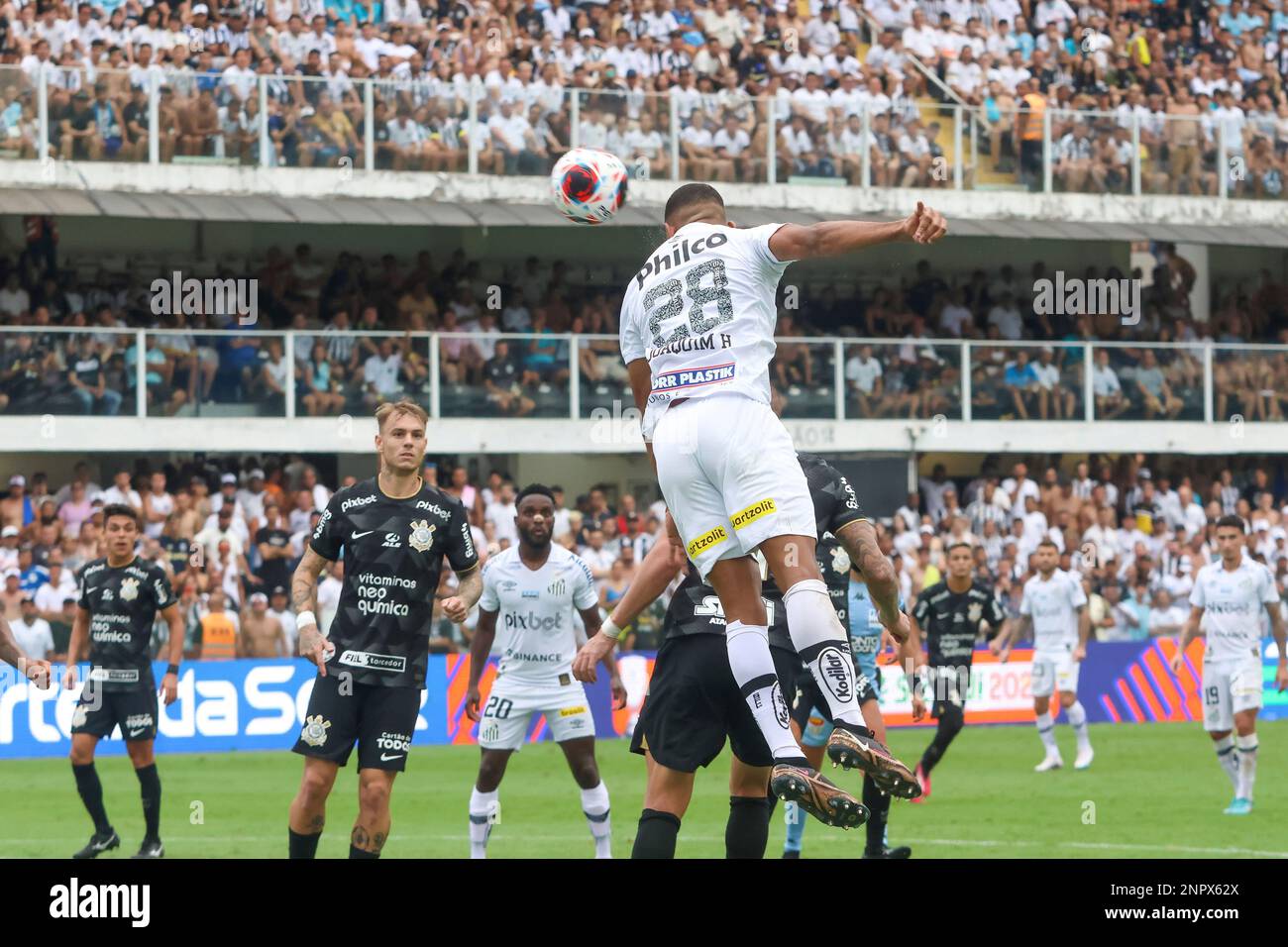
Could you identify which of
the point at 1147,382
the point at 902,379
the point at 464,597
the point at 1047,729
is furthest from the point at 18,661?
the point at 1147,382

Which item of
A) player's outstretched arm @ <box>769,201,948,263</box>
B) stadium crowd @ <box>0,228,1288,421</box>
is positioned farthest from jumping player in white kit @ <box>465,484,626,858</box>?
stadium crowd @ <box>0,228,1288,421</box>

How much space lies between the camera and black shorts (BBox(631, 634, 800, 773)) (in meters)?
8.27

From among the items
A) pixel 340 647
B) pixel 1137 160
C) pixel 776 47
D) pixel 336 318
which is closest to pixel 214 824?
pixel 340 647

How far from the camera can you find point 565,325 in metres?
29.9

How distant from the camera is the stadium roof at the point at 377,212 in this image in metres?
27.2

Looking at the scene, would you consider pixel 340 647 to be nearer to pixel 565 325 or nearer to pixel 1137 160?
pixel 565 325

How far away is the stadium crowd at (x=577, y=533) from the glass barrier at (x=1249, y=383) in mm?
1124

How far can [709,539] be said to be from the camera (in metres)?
7.81

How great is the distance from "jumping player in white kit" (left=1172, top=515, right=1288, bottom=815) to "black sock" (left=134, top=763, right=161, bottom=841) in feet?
28.4

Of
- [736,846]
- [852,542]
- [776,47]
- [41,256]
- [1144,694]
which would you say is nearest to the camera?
[736,846]

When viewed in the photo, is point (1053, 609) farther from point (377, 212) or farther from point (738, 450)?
point (738, 450)

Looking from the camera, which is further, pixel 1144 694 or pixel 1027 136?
pixel 1027 136

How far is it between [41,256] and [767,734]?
76.7 feet

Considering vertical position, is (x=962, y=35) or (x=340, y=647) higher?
(x=962, y=35)
